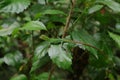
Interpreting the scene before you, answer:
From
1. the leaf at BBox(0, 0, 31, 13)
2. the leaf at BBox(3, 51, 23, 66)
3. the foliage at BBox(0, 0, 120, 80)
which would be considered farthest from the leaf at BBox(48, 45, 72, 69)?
the leaf at BBox(3, 51, 23, 66)

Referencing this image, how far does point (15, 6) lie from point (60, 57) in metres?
0.27

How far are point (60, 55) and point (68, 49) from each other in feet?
0.17

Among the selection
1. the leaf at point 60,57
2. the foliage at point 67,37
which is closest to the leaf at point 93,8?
the foliage at point 67,37

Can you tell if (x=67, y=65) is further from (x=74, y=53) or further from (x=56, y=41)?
(x=74, y=53)

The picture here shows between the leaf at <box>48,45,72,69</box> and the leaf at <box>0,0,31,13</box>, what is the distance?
0.20 m

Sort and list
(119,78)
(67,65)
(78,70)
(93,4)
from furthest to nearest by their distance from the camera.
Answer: (119,78) < (78,70) < (93,4) < (67,65)

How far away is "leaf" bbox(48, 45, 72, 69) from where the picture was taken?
758mm

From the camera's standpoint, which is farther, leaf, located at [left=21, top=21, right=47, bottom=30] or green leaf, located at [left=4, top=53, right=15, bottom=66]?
green leaf, located at [left=4, top=53, right=15, bottom=66]

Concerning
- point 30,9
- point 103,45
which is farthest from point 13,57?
point 103,45

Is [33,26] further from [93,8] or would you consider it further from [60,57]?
[93,8]

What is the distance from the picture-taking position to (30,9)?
3.66 feet

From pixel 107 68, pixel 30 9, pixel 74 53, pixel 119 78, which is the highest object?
pixel 30 9

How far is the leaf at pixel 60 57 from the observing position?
2.49 ft

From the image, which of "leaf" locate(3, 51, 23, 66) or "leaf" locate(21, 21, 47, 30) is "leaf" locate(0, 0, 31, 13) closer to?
"leaf" locate(21, 21, 47, 30)
